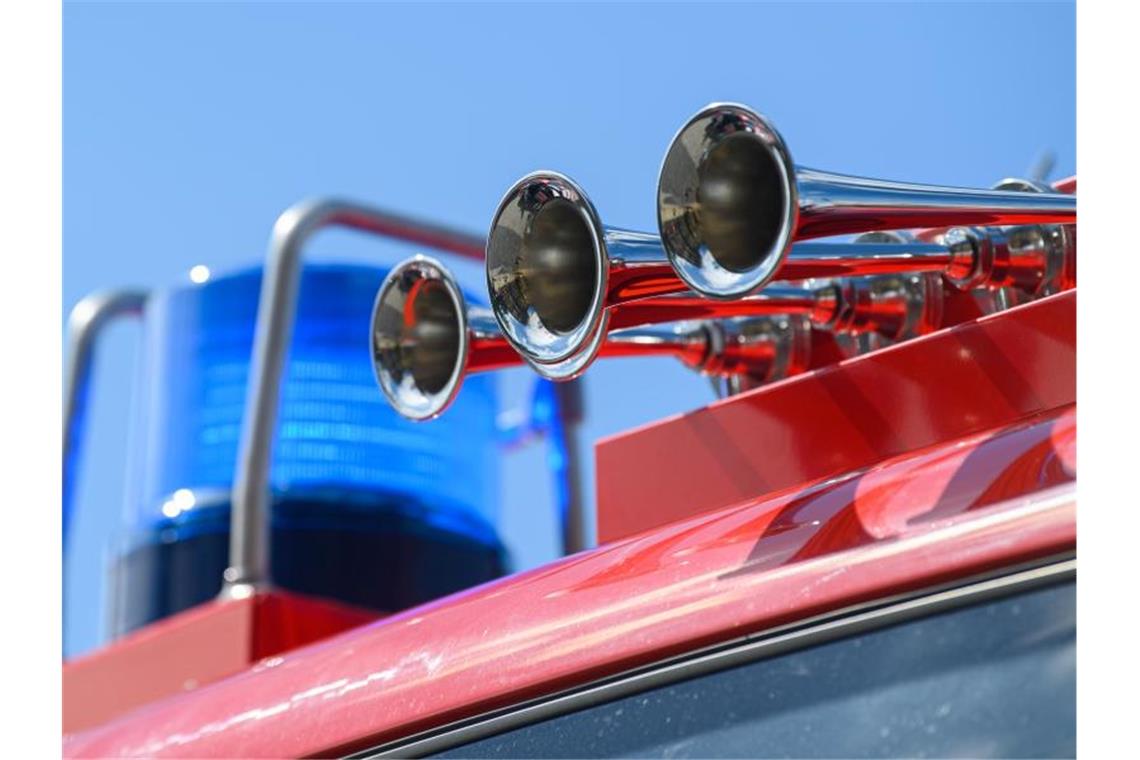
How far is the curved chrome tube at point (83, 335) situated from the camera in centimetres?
340

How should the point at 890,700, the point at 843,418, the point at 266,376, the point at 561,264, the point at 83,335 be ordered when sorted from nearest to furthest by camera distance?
the point at 890,700 < the point at 561,264 < the point at 843,418 < the point at 266,376 < the point at 83,335

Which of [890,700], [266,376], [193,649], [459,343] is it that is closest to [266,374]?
[266,376]

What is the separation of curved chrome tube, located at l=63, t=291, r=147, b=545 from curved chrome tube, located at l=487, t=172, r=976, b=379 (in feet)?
6.65

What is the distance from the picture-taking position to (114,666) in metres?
2.69

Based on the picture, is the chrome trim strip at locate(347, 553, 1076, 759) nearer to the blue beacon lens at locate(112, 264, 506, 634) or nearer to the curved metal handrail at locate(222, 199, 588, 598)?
the curved metal handrail at locate(222, 199, 588, 598)

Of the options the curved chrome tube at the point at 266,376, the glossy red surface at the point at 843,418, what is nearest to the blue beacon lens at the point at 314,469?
the curved chrome tube at the point at 266,376

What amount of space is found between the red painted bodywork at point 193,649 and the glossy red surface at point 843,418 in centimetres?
74

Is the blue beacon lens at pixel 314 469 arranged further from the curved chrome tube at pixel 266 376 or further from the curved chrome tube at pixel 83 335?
the curved chrome tube at pixel 83 335

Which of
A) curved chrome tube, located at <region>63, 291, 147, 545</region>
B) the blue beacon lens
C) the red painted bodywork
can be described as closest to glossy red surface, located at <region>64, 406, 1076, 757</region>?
the red painted bodywork

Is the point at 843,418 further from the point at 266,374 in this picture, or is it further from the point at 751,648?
the point at 266,374

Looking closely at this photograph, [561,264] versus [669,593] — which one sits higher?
[561,264]

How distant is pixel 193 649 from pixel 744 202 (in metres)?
1.38

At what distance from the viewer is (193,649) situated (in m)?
2.55

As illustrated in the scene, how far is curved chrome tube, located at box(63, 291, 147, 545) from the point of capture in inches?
134
